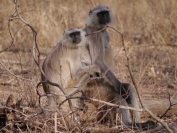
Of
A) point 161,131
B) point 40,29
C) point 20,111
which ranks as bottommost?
point 161,131

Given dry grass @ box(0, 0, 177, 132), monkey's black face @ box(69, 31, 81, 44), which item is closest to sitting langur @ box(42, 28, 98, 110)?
monkey's black face @ box(69, 31, 81, 44)

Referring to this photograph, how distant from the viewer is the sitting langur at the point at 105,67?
468cm

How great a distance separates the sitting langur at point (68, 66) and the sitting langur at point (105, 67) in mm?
105

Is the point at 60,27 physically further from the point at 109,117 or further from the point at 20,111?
the point at 20,111

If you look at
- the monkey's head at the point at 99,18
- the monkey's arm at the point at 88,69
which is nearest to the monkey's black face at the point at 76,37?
the monkey's arm at the point at 88,69

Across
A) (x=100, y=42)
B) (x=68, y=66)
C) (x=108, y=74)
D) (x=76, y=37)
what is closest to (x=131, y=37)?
(x=100, y=42)

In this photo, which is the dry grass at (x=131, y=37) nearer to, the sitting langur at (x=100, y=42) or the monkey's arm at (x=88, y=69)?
the sitting langur at (x=100, y=42)

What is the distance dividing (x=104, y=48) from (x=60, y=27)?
3.70 meters

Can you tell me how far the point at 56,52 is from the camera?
4.85 metres

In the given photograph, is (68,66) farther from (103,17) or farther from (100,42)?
(103,17)

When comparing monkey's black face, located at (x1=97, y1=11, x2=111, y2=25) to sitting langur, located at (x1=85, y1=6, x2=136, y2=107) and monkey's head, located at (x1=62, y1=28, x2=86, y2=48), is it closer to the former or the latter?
sitting langur, located at (x1=85, y1=6, x2=136, y2=107)

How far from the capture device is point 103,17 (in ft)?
18.5

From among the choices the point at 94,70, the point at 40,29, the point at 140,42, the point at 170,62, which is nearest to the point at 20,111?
the point at 94,70

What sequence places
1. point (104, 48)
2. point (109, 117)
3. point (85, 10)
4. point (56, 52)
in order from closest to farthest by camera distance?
point (109, 117), point (56, 52), point (104, 48), point (85, 10)
